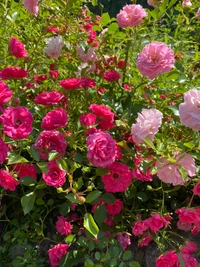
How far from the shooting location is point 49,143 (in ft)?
5.43

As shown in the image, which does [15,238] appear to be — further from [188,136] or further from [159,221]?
[188,136]

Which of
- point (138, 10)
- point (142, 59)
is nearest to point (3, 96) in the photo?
point (142, 59)

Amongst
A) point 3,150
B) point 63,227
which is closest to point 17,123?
point 3,150

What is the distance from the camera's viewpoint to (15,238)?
6.40ft

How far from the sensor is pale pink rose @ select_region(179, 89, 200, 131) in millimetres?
1560

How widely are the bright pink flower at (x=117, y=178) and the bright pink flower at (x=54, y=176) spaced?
0.18m

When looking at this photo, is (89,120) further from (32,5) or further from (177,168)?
(32,5)

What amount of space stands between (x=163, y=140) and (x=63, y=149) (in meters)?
0.39

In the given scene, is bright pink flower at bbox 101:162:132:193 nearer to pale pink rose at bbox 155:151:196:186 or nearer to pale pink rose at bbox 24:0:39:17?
pale pink rose at bbox 155:151:196:186

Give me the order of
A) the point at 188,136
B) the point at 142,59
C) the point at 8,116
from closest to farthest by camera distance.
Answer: the point at 8,116
the point at 142,59
the point at 188,136

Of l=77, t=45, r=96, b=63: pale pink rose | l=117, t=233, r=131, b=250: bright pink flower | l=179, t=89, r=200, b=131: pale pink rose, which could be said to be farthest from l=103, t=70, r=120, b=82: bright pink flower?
l=117, t=233, r=131, b=250: bright pink flower

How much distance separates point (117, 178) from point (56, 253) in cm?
34

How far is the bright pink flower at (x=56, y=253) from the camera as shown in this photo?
5.88 ft

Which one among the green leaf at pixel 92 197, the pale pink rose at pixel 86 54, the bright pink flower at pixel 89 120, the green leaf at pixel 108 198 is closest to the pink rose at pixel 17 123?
the bright pink flower at pixel 89 120
